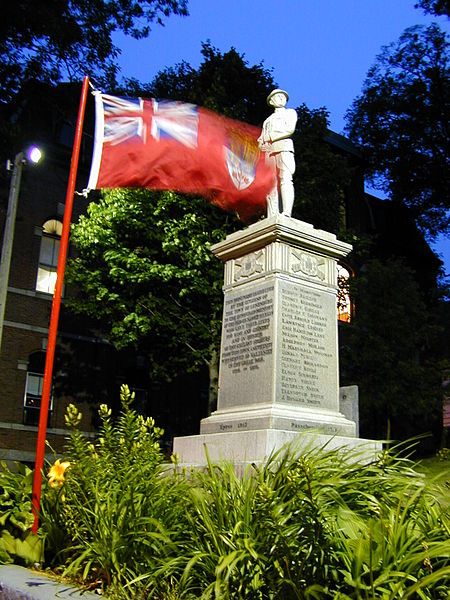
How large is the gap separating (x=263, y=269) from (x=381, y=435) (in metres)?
22.2

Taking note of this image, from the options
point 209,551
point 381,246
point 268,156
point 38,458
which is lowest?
point 209,551

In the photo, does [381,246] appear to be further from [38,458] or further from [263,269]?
[38,458]

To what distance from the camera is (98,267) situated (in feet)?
70.8

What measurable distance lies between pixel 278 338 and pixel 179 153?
275 cm

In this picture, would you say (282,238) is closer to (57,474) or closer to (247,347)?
(247,347)

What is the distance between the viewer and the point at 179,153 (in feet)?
29.4

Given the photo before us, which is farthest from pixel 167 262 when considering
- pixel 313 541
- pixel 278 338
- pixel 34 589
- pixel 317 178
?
pixel 313 541

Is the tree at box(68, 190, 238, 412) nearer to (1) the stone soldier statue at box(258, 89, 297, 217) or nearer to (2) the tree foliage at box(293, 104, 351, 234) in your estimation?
(2) the tree foliage at box(293, 104, 351, 234)

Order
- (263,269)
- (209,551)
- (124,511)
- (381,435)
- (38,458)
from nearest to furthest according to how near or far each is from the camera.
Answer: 1. (209,551)
2. (124,511)
3. (38,458)
4. (263,269)
5. (381,435)

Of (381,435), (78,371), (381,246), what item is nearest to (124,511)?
(78,371)

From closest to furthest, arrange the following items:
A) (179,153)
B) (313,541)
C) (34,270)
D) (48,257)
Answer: (313,541) < (179,153) < (34,270) < (48,257)

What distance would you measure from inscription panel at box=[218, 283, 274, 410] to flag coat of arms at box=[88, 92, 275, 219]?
62.7 inches

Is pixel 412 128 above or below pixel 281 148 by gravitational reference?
above

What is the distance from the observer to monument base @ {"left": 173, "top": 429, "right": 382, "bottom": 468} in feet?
24.1
